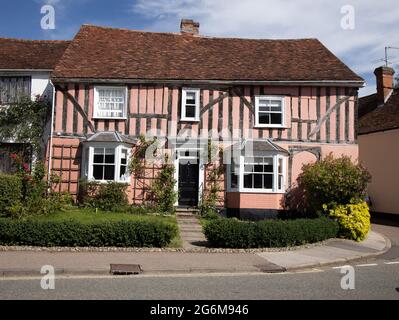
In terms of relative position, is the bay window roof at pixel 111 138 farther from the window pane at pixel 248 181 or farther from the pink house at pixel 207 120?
the window pane at pixel 248 181

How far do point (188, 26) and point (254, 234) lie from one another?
1447 cm

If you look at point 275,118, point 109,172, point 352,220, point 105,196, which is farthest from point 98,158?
point 352,220

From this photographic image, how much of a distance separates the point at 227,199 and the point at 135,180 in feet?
13.2

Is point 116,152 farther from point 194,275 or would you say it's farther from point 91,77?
point 194,275

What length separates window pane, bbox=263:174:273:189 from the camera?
18598 millimetres

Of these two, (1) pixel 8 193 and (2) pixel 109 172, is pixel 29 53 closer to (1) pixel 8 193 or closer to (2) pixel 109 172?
(2) pixel 109 172

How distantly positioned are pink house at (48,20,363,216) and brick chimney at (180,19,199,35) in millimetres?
4663

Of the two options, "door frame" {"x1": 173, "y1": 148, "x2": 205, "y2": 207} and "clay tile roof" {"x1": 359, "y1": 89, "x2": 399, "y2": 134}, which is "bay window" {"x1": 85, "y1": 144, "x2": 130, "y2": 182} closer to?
"door frame" {"x1": 173, "y1": 148, "x2": 205, "y2": 207}

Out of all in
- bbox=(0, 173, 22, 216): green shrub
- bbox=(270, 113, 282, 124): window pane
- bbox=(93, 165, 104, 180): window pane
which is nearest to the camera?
bbox=(0, 173, 22, 216): green shrub

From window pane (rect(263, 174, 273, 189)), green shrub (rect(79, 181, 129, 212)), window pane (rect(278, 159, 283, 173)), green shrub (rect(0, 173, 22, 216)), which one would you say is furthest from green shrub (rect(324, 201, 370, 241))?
green shrub (rect(0, 173, 22, 216))

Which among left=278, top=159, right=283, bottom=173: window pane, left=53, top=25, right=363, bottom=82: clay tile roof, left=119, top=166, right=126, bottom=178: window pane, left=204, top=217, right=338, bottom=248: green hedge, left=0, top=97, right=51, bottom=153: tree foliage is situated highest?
left=53, top=25, right=363, bottom=82: clay tile roof

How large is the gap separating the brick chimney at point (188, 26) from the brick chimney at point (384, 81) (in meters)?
11.9

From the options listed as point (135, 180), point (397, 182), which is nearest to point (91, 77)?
point (135, 180)
